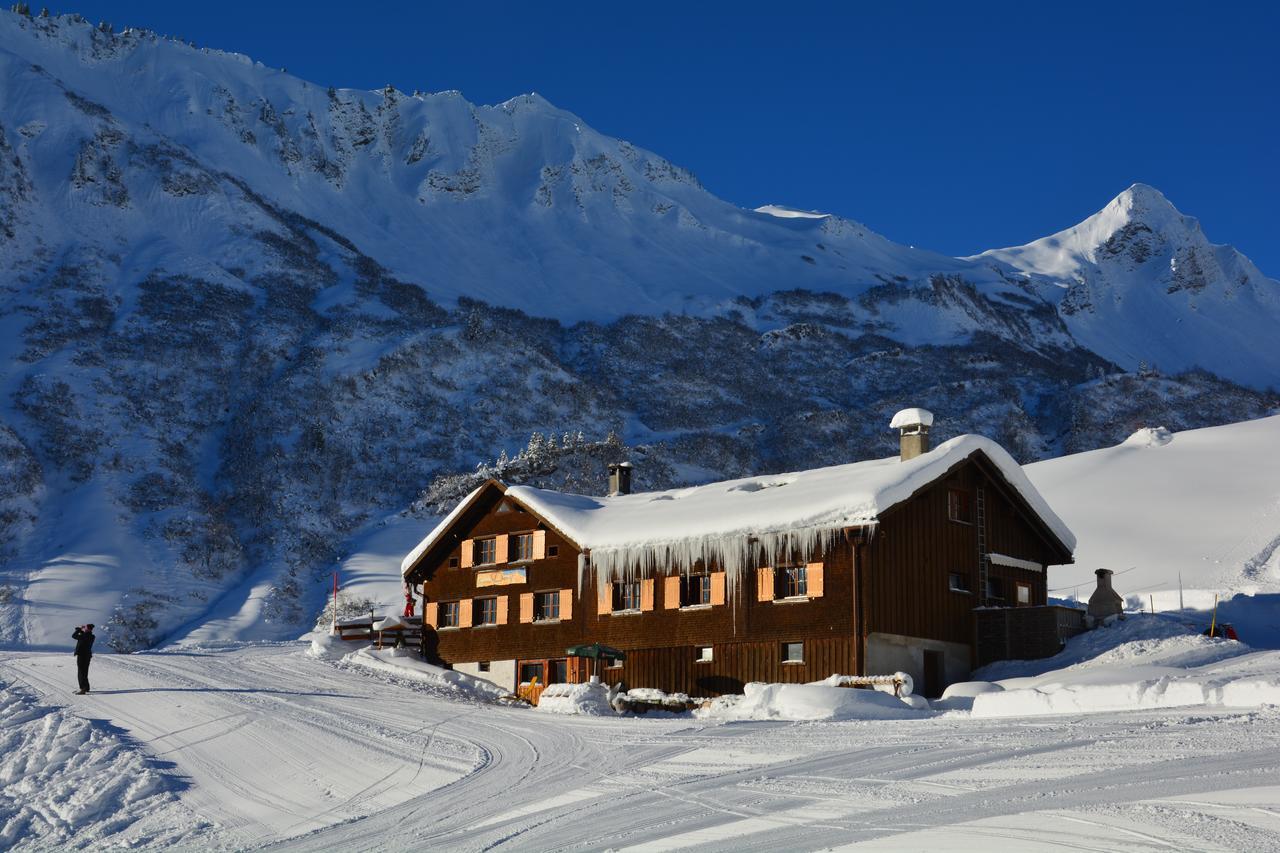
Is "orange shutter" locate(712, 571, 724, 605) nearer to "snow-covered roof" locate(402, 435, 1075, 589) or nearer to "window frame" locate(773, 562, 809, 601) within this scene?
"snow-covered roof" locate(402, 435, 1075, 589)

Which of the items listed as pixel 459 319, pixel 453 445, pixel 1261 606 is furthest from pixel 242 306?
pixel 1261 606

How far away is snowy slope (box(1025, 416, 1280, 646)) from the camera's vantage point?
4131cm

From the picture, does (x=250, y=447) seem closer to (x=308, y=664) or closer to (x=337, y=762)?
(x=308, y=664)

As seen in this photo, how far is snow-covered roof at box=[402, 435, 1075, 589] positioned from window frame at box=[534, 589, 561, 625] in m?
1.67

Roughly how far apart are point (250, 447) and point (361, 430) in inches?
250

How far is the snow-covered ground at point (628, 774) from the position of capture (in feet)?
39.4

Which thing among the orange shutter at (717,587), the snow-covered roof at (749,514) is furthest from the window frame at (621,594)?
the orange shutter at (717,587)

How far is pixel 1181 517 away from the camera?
5016cm

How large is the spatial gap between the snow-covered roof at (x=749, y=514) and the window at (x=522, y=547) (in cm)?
96

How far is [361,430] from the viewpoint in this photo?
7656 cm

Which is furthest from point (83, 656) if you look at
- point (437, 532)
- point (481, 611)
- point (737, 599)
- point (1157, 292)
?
point (1157, 292)

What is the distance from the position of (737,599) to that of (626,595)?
10.7 ft

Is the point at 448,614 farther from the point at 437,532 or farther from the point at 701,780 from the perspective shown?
the point at 701,780

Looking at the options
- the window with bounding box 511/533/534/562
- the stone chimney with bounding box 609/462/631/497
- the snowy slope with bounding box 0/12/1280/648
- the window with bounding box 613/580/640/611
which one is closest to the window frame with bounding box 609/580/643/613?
the window with bounding box 613/580/640/611
